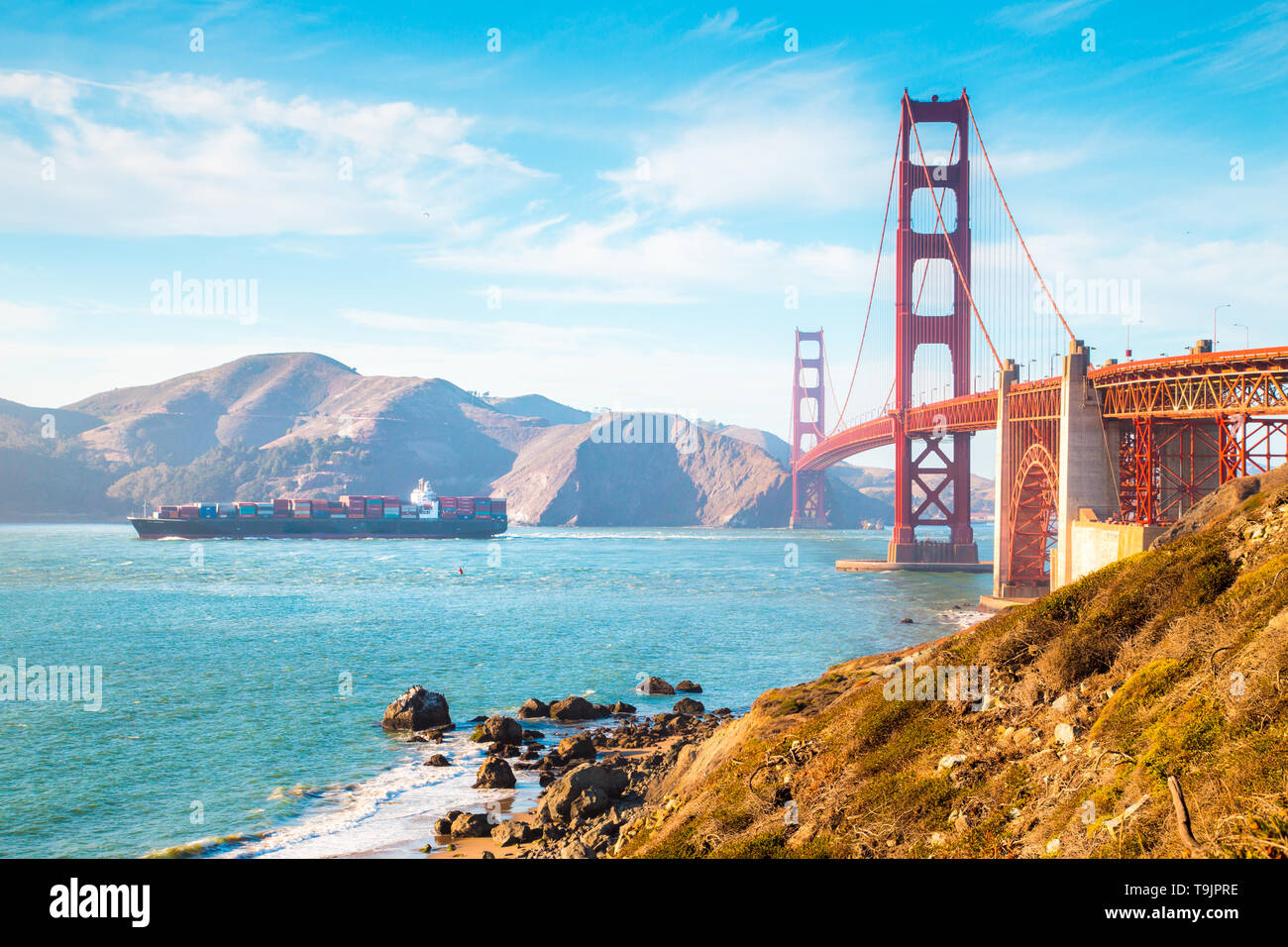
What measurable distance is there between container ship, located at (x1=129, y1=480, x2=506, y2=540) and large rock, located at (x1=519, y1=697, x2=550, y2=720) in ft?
387

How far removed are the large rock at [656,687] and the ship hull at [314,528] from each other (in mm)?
117766

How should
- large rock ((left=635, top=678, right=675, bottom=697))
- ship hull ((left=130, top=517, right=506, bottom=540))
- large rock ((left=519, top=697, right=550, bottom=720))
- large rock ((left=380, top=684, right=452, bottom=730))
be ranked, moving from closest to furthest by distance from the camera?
large rock ((left=380, top=684, right=452, bottom=730)) < large rock ((left=519, top=697, right=550, bottom=720)) < large rock ((left=635, top=678, right=675, bottom=697)) < ship hull ((left=130, top=517, right=506, bottom=540))

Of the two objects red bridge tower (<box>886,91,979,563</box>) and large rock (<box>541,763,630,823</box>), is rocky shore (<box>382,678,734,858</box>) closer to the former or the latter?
large rock (<box>541,763,630,823</box>)

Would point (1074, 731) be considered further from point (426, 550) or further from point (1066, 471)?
point (426, 550)

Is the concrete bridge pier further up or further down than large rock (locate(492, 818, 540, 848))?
further up

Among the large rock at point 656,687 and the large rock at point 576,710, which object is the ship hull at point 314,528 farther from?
the large rock at point 576,710

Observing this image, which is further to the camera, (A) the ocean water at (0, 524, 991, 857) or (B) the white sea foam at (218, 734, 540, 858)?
(A) the ocean water at (0, 524, 991, 857)

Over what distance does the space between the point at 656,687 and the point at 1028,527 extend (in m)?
29.8

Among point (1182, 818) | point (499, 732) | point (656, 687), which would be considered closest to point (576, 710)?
point (499, 732)

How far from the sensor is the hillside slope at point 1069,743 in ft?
24.0

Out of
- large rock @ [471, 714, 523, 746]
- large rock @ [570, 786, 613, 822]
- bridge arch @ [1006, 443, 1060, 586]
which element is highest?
bridge arch @ [1006, 443, 1060, 586]

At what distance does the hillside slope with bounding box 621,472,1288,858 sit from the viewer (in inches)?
288

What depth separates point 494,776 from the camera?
2048 cm

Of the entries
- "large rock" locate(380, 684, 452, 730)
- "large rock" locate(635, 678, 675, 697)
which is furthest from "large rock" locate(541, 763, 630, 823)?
"large rock" locate(635, 678, 675, 697)
